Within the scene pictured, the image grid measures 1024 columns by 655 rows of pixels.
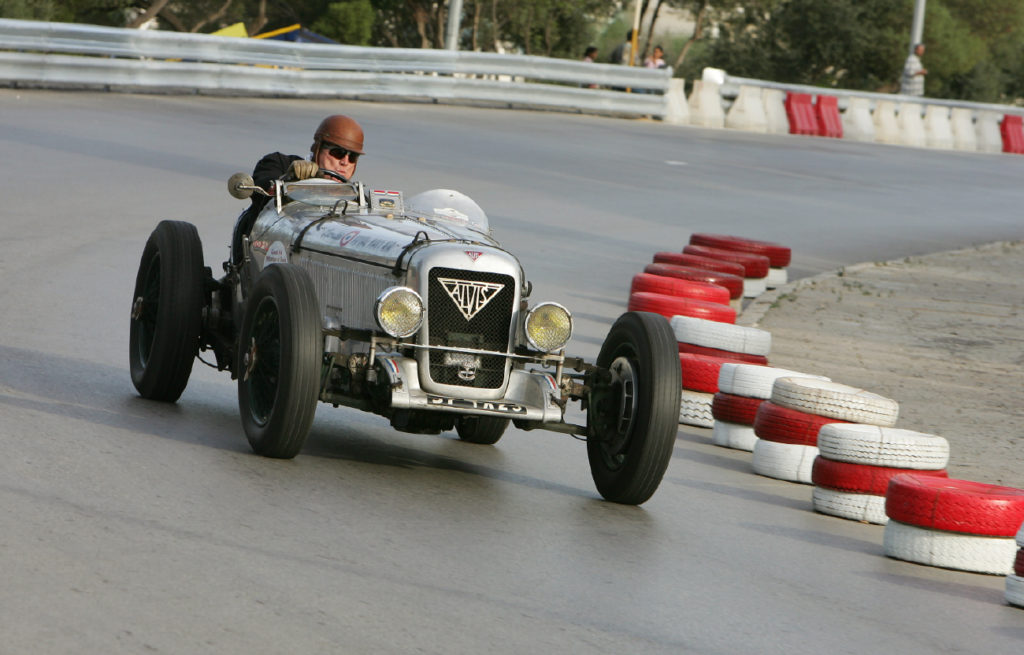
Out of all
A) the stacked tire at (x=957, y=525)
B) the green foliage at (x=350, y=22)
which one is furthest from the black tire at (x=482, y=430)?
the green foliage at (x=350, y=22)

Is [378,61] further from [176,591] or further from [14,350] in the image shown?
[176,591]

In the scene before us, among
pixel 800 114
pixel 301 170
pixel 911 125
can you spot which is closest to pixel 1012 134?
pixel 911 125

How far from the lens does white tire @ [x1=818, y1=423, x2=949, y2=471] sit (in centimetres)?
772

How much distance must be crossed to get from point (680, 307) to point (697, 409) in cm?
151

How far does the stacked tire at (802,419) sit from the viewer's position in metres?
8.56

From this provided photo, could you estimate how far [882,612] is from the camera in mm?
5777

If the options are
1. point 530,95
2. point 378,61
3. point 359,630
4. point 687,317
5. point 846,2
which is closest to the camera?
point 359,630

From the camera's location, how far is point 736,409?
940 cm

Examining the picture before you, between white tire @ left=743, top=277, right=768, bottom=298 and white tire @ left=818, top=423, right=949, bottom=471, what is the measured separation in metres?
7.24

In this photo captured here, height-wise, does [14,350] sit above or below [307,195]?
below

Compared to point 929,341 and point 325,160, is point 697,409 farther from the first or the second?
point 929,341

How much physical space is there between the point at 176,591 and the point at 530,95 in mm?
28575

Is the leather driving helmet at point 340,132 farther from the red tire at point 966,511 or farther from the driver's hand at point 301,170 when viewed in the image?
the red tire at point 966,511

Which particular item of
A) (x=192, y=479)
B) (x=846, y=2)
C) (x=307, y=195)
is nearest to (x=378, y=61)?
(x=307, y=195)
